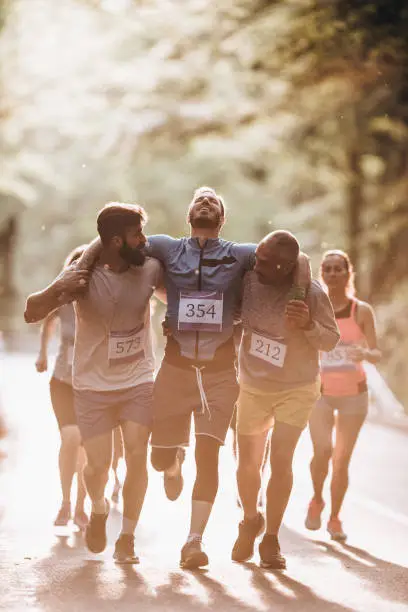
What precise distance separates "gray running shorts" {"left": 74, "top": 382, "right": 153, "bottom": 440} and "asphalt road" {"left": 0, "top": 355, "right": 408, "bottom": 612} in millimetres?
789

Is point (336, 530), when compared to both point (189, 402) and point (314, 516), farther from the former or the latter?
point (189, 402)

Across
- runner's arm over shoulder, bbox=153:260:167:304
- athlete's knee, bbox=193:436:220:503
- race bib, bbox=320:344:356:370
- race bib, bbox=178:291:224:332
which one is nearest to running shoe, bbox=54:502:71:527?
race bib, bbox=320:344:356:370

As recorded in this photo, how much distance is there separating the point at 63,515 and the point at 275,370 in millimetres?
2731

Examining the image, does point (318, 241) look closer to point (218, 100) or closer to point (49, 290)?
point (218, 100)

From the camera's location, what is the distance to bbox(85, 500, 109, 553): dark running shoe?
7.96m

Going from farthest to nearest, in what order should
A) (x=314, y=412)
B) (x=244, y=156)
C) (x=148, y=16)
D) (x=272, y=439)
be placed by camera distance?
(x=244, y=156)
(x=148, y=16)
(x=314, y=412)
(x=272, y=439)

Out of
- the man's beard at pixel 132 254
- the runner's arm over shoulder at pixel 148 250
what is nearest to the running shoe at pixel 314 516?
the runner's arm over shoulder at pixel 148 250

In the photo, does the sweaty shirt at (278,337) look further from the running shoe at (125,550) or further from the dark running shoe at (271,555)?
the running shoe at (125,550)

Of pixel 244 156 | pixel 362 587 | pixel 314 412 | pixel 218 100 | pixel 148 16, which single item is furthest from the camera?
pixel 244 156

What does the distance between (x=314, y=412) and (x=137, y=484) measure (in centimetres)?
225

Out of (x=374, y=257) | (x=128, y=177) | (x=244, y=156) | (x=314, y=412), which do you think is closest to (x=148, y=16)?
(x=374, y=257)

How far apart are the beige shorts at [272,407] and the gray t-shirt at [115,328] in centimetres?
61

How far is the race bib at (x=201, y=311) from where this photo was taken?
25.4 feet

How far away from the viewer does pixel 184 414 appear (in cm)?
791
